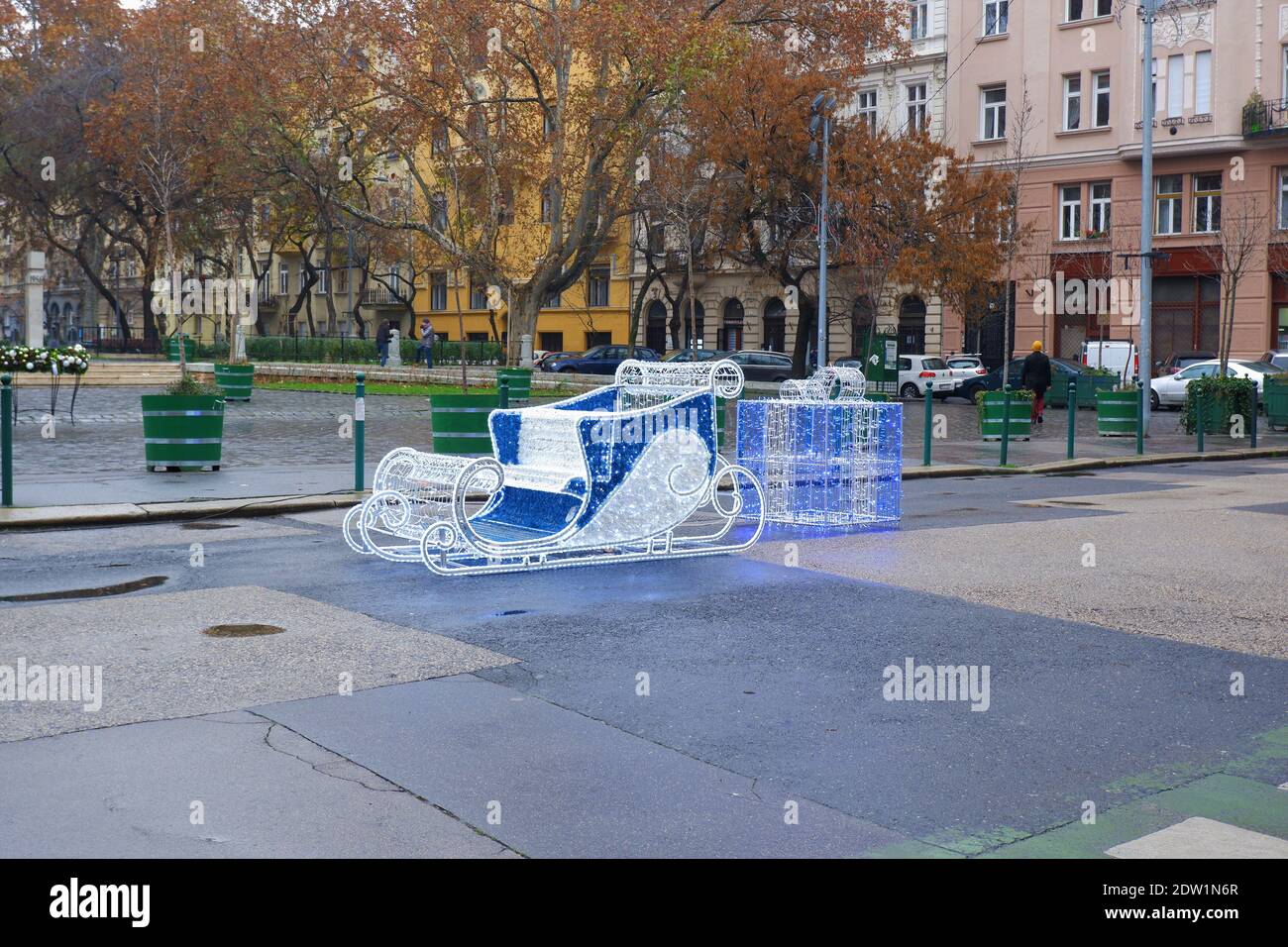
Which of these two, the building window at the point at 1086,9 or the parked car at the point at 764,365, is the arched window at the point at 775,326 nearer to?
the parked car at the point at 764,365

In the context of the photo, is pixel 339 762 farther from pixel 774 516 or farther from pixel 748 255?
pixel 748 255

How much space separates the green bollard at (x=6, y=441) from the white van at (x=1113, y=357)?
34395mm

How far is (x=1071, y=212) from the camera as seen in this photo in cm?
4978

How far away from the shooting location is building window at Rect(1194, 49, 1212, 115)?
45.2 metres

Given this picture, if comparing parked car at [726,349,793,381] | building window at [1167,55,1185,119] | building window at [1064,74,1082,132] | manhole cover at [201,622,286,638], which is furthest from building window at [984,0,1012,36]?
manhole cover at [201,622,286,638]

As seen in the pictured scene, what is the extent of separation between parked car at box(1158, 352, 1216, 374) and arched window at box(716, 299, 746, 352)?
21427 mm

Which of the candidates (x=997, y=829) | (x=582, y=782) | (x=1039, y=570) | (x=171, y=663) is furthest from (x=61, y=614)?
(x=1039, y=570)

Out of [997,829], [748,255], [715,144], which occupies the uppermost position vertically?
[715,144]

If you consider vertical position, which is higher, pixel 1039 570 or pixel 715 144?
pixel 715 144

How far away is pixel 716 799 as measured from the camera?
16.1 ft

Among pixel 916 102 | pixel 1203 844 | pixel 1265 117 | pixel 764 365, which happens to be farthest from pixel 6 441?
pixel 916 102

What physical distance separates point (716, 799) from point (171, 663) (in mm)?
3056

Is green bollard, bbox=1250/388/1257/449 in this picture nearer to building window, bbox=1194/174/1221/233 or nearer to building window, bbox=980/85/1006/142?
building window, bbox=1194/174/1221/233

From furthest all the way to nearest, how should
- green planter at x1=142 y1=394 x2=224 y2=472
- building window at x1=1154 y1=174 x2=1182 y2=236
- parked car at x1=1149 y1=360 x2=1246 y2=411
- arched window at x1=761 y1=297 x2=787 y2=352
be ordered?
arched window at x1=761 y1=297 x2=787 y2=352
building window at x1=1154 y1=174 x2=1182 y2=236
parked car at x1=1149 y1=360 x2=1246 y2=411
green planter at x1=142 y1=394 x2=224 y2=472
